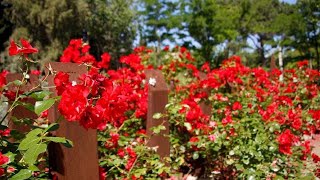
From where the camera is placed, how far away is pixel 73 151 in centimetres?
194

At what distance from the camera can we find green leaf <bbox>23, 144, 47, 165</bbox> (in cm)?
130

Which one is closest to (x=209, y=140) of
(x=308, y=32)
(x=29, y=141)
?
(x=29, y=141)

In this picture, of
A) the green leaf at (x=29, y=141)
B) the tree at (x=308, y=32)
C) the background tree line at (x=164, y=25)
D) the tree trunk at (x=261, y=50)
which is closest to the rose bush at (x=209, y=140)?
the green leaf at (x=29, y=141)

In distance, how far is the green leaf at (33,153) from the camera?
1297 mm

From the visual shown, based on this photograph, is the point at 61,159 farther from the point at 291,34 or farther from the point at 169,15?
the point at 169,15

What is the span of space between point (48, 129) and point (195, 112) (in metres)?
2.05

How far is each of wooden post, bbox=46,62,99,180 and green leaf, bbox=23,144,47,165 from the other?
0.56 m

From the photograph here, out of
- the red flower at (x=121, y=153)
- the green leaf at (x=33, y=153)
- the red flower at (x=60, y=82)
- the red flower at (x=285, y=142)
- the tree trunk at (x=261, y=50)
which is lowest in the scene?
the red flower at (x=121, y=153)

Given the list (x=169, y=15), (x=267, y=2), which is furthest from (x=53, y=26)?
(x=267, y=2)

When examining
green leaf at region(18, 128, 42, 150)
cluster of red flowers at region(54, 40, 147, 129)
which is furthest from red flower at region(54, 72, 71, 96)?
green leaf at region(18, 128, 42, 150)

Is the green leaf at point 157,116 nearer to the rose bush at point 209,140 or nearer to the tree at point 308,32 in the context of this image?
the rose bush at point 209,140

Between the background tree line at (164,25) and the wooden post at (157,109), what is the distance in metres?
18.5

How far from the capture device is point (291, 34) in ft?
87.2

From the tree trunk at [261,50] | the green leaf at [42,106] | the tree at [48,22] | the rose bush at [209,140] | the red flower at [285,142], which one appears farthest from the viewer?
the tree trunk at [261,50]
